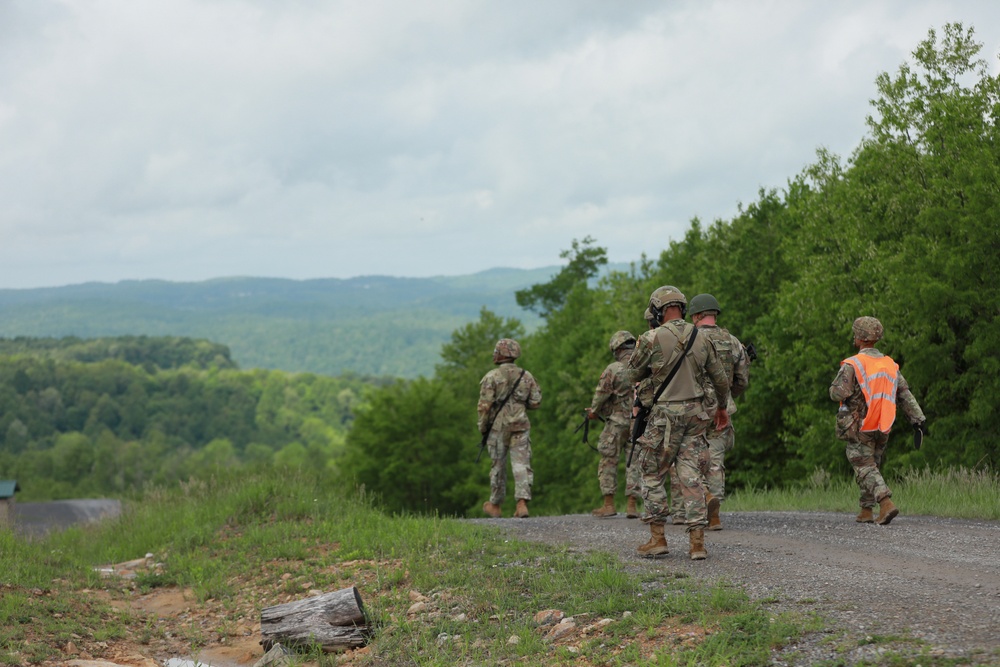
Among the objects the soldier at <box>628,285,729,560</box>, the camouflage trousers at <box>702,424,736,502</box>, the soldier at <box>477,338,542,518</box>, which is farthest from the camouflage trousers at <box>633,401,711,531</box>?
the soldier at <box>477,338,542,518</box>

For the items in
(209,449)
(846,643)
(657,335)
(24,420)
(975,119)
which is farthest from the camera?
(24,420)

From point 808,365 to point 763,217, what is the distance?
1327 cm

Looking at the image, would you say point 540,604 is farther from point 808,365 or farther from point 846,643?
point 808,365

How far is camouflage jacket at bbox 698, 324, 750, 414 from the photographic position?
10.4 metres

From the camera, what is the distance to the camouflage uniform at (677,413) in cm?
882

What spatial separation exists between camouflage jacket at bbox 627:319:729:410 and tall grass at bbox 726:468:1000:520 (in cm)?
456

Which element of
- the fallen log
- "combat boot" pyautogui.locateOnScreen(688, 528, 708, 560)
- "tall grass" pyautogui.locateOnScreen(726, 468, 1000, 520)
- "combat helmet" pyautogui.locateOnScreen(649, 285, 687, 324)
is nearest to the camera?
the fallen log

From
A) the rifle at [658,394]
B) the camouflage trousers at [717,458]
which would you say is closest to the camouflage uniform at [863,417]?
the camouflage trousers at [717,458]

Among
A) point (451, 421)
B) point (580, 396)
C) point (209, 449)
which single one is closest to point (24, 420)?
point (209, 449)

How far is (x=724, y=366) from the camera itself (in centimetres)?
1014

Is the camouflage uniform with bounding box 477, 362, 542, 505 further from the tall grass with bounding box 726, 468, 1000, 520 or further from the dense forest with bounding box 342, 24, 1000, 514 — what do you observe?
the dense forest with bounding box 342, 24, 1000, 514

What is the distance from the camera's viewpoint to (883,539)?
9.66 metres

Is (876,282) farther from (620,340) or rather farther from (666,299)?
(666,299)

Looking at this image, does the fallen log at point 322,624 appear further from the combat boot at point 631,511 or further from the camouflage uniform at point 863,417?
the camouflage uniform at point 863,417
